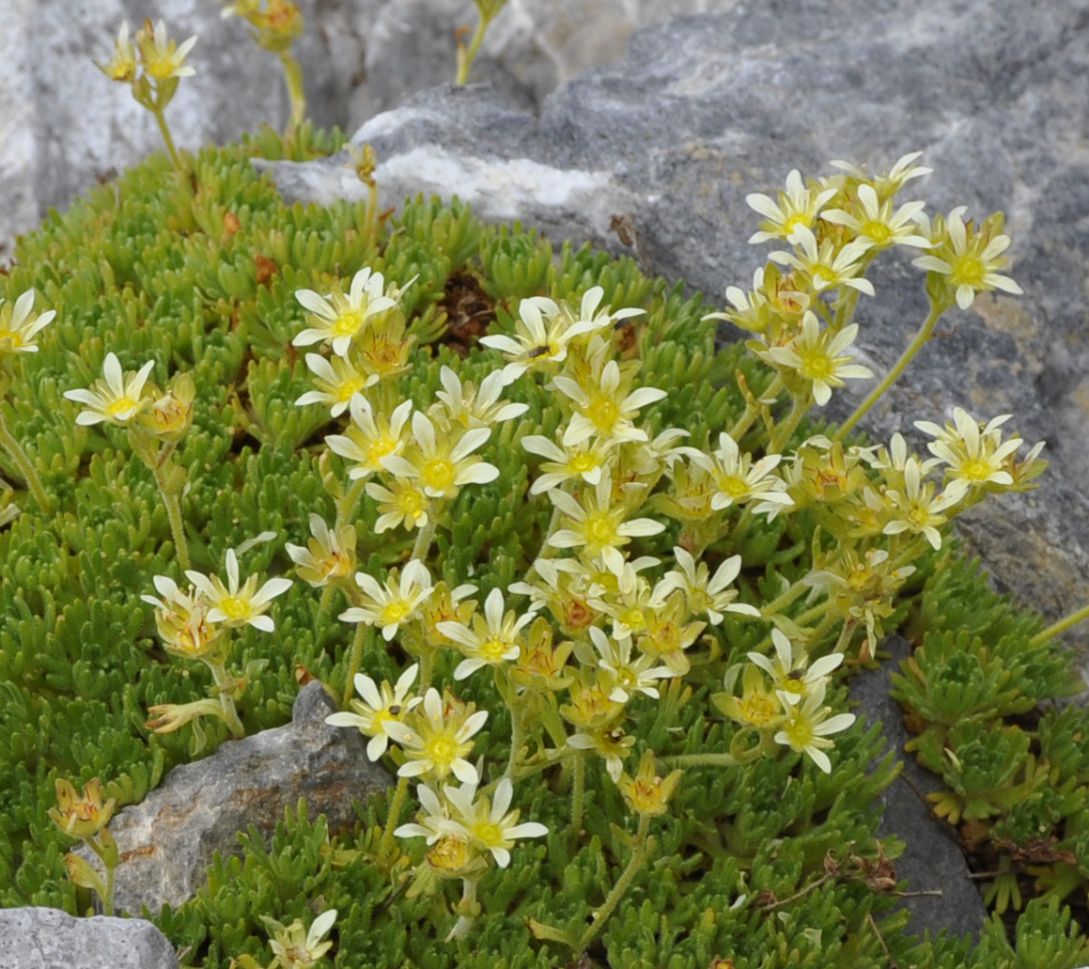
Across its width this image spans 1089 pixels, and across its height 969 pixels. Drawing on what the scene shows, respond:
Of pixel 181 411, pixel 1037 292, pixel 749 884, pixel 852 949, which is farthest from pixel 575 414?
pixel 1037 292

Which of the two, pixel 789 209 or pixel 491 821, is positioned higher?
pixel 789 209

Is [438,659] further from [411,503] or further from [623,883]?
[623,883]

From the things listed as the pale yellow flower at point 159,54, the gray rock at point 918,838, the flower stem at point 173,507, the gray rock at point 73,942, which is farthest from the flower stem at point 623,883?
the pale yellow flower at point 159,54

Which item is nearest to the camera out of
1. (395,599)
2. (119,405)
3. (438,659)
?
(395,599)

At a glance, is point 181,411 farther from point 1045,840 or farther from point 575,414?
point 1045,840

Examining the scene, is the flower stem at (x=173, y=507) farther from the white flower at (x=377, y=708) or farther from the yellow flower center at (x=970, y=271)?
the yellow flower center at (x=970, y=271)

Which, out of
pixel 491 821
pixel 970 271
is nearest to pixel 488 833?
pixel 491 821
